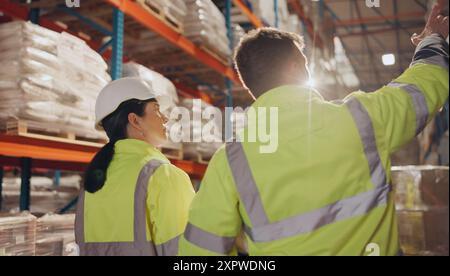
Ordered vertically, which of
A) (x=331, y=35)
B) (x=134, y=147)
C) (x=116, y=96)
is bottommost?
(x=134, y=147)

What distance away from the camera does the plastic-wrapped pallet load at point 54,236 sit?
322 centimetres

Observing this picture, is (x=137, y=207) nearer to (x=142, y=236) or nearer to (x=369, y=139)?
(x=142, y=236)

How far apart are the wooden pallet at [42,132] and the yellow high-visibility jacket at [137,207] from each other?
3.68 feet

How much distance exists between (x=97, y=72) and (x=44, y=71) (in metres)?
0.66

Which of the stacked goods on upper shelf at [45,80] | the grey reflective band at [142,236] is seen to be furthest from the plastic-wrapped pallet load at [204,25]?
the grey reflective band at [142,236]

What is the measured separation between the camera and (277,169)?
132 centimetres

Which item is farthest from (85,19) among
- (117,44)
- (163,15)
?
(117,44)

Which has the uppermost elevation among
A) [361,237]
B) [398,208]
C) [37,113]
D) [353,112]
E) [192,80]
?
[192,80]

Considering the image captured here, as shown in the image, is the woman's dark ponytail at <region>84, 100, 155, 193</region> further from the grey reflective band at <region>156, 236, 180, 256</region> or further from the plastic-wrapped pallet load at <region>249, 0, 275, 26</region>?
the plastic-wrapped pallet load at <region>249, 0, 275, 26</region>

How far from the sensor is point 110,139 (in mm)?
2053

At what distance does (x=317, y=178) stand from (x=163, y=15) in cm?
365

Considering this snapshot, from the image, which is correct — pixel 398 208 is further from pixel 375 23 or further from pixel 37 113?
pixel 375 23

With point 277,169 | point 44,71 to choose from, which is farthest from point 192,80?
point 277,169

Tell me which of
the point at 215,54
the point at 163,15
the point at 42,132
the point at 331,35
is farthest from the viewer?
the point at 331,35
